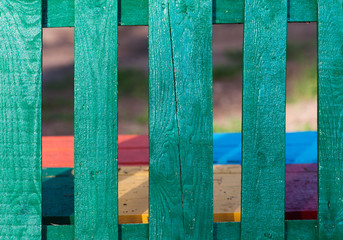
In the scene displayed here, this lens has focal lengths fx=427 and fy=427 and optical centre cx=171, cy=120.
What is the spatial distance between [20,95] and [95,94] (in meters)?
0.35

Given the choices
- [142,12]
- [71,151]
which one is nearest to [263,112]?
[142,12]

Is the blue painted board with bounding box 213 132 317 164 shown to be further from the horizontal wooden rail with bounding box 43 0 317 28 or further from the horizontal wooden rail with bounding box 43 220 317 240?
the horizontal wooden rail with bounding box 43 0 317 28

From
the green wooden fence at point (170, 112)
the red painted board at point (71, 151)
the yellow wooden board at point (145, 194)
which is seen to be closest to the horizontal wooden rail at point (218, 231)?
the green wooden fence at point (170, 112)

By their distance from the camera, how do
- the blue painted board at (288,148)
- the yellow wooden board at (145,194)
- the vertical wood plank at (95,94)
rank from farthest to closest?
1. the blue painted board at (288,148)
2. the yellow wooden board at (145,194)
3. the vertical wood plank at (95,94)

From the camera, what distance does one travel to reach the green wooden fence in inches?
75.0

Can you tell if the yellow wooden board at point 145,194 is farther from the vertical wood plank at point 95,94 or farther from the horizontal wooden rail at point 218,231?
the vertical wood plank at point 95,94

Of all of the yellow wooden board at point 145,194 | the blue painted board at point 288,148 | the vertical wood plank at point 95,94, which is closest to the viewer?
the vertical wood plank at point 95,94

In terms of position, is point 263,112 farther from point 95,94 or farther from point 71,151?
point 71,151

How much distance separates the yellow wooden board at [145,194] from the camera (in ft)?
7.57

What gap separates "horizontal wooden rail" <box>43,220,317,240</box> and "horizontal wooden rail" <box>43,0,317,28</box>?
93 cm

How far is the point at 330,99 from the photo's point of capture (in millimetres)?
1956

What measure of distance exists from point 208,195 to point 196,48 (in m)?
0.66

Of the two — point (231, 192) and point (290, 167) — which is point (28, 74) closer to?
point (231, 192)

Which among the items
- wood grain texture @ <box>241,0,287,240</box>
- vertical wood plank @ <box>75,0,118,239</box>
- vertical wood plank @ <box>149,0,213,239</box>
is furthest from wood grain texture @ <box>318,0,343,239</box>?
vertical wood plank @ <box>75,0,118,239</box>
